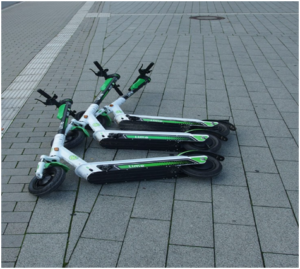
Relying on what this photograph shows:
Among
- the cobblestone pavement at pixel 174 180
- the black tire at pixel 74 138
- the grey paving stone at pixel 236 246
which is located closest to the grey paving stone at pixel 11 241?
the cobblestone pavement at pixel 174 180

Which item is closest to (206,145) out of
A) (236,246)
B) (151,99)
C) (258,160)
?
(258,160)

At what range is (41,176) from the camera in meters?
3.55

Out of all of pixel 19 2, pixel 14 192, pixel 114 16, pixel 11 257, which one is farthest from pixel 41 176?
pixel 19 2

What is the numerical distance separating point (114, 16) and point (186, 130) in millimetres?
9868

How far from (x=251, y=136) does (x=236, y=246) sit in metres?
2.17

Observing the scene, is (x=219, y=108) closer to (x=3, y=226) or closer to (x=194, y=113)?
(x=194, y=113)

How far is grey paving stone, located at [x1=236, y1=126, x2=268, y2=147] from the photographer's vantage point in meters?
4.58

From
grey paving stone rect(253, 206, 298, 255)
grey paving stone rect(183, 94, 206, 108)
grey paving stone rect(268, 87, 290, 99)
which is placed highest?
grey paving stone rect(253, 206, 298, 255)

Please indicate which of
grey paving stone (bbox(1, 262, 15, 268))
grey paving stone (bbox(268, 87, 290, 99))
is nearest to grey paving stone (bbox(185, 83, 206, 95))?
grey paving stone (bbox(268, 87, 290, 99))

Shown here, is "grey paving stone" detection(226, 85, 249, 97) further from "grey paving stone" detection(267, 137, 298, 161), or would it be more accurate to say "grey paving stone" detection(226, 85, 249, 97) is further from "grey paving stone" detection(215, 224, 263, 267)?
"grey paving stone" detection(215, 224, 263, 267)

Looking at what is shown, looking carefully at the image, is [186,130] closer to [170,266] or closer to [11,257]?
[170,266]

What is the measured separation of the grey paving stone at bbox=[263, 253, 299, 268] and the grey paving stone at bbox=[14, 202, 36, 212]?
2.35 m

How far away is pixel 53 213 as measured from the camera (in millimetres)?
3385

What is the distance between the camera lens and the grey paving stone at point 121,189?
11.9 ft
